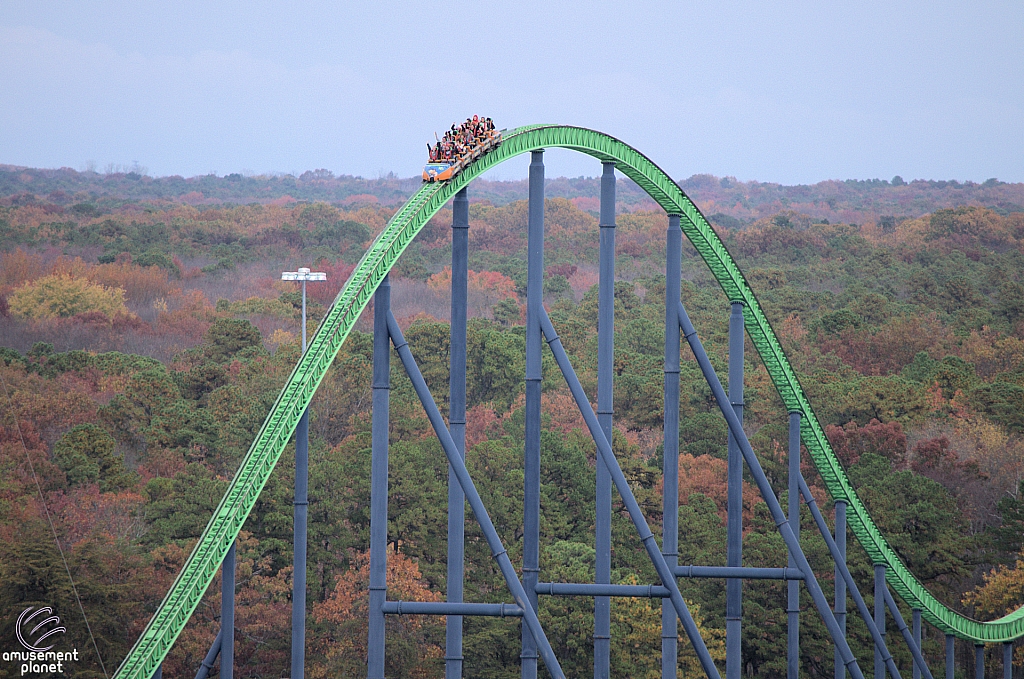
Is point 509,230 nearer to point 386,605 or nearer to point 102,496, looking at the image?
point 102,496

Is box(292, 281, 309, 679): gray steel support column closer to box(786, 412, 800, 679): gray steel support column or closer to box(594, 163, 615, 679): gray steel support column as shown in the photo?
box(594, 163, 615, 679): gray steel support column

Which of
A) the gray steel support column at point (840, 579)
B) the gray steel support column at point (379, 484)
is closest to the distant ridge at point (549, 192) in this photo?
the gray steel support column at point (840, 579)

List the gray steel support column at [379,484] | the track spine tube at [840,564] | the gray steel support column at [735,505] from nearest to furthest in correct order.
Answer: the gray steel support column at [379,484] < the gray steel support column at [735,505] < the track spine tube at [840,564]

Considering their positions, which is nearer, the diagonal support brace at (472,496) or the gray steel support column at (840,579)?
the diagonal support brace at (472,496)

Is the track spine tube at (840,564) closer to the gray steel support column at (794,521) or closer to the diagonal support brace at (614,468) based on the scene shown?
the gray steel support column at (794,521)

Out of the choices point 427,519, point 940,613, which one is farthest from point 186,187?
point 940,613

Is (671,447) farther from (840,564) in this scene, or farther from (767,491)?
(840,564)
